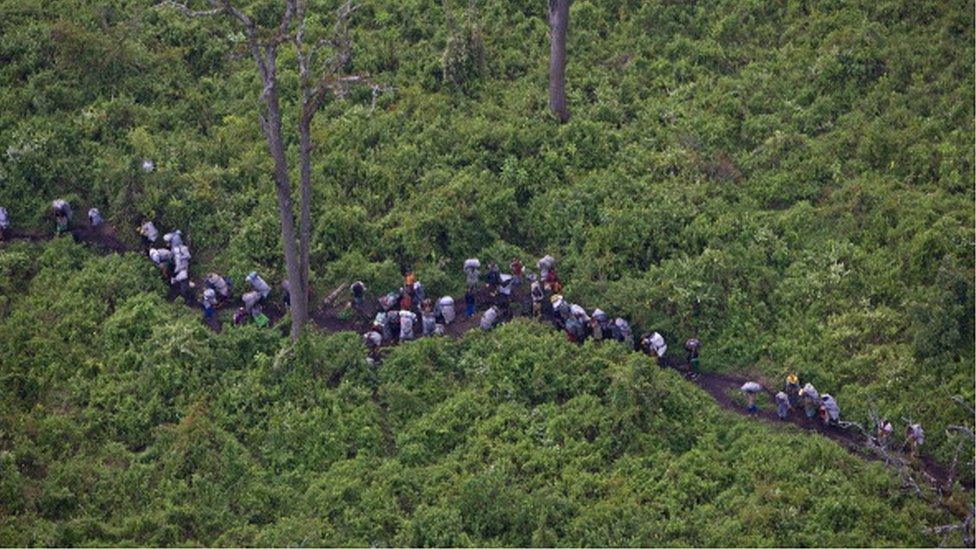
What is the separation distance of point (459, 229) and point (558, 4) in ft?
13.9

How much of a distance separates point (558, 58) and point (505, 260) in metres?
4.07

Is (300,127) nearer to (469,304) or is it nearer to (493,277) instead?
(469,304)

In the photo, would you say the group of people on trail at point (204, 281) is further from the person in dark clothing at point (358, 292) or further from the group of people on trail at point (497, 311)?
the group of people on trail at point (497, 311)

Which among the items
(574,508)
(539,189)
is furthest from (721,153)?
(574,508)

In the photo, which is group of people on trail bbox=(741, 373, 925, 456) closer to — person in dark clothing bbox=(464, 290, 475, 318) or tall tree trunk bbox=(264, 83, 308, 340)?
person in dark clothing bbox=(464, 290, 475, 318)

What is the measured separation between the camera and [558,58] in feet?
78.1

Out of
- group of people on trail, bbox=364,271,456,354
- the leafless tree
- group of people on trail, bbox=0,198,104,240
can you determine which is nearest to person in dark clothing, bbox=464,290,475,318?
group of people on trail, bbox=364,271,456,354

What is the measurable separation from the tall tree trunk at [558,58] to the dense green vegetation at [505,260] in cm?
51

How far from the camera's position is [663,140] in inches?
925

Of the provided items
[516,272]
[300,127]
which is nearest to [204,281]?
[300,127]

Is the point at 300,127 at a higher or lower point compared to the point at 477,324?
higher

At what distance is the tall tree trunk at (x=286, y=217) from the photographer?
19.2m

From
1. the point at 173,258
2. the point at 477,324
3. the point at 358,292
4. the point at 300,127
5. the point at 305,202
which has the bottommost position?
the point at 477,324

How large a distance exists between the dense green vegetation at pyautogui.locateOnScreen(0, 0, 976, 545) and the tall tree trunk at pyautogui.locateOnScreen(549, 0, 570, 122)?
509 millimetres
